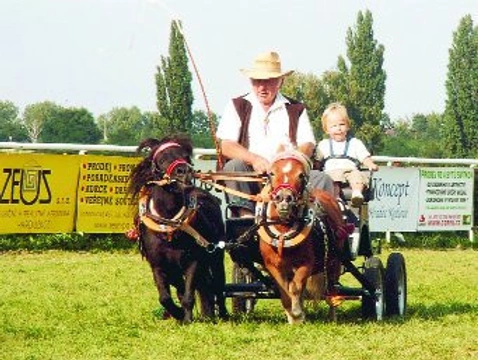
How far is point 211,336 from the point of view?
8.27 m

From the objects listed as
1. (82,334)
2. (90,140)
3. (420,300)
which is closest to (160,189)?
(82,334)

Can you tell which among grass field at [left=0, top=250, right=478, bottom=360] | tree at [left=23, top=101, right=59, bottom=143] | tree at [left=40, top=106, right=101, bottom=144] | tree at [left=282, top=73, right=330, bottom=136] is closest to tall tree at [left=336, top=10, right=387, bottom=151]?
tree at [left=282, top=73, right=330, bottom=136]

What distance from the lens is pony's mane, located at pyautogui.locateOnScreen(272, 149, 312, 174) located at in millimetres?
8656

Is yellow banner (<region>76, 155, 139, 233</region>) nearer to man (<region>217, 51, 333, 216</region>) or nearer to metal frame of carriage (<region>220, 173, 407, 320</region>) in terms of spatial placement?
metal frame of carriage (<region>220, 173, 407, 320</region>)

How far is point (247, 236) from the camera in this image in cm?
893

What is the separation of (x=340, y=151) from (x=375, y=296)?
4.28 ft

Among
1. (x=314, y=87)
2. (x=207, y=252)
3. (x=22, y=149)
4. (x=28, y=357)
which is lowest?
(x=28, y=357)

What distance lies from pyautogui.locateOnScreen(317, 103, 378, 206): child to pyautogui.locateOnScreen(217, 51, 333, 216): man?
29 centimetres

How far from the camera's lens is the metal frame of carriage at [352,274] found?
928 centimetres

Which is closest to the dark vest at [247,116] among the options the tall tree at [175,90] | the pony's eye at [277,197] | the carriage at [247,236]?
the carriage at [247,236]

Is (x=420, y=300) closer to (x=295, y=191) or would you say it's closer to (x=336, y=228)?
(x=336, y=228)

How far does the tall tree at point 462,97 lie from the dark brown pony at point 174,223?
6194cm

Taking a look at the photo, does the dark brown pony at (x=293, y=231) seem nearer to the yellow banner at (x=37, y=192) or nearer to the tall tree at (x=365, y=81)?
the yellow banner at (x=37, y=192)

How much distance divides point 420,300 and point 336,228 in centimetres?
350
